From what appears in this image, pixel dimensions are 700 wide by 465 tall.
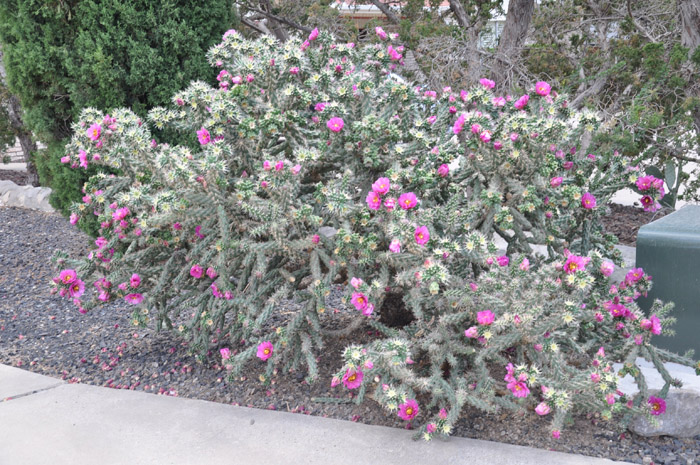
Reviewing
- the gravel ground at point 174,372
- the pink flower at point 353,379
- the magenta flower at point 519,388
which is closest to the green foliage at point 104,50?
the gravel ground at point 174,372

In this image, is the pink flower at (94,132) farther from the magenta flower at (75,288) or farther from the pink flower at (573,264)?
the pink flower at (573,264)

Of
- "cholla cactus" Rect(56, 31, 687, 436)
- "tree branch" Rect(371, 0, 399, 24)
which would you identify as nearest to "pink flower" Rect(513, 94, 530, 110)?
"cholla cactus" Rect(56, 31, 687, 436)

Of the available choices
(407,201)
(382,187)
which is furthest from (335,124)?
(407,201)

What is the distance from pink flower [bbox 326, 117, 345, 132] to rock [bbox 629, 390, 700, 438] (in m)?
1.91

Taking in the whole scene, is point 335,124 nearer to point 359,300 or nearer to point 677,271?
point 359,300

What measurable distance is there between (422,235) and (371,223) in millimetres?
314

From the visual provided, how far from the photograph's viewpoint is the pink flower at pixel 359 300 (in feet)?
9.47

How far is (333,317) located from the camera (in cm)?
455

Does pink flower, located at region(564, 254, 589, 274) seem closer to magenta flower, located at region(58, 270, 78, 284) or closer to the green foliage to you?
magenta flower, located at region(58, 270, 78, 284)

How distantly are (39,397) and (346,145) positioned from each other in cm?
214

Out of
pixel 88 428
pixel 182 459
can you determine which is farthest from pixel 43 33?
pixel 182 459

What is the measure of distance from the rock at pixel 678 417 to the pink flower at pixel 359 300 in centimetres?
133

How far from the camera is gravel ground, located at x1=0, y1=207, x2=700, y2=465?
9.62 feet

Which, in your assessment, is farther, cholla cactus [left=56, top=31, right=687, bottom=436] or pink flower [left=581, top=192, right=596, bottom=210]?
pink flower [left=581, top=192, right=596, bottom=210]
